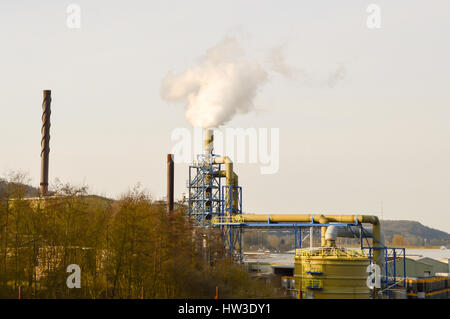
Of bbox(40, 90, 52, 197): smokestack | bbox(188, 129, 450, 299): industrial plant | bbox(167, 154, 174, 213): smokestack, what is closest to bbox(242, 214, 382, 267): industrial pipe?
bbox(188, 129, 450, 299): industrial plant

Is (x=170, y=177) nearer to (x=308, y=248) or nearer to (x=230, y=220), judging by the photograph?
(x=230, y=220)

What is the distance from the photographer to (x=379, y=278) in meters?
41.9

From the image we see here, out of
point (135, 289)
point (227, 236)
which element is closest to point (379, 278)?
point (227, 236)

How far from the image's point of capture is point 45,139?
55688 mm

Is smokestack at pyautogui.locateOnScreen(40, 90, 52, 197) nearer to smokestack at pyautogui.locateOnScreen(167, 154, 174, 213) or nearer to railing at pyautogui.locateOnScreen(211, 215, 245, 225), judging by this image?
smokestack at pyautogui.locateOnScreen(167, 154, 174, 213)

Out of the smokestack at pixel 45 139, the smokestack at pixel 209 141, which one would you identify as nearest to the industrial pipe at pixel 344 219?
the smokestack at pixel 209 141

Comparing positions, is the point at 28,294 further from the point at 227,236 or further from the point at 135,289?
the point at 227,236

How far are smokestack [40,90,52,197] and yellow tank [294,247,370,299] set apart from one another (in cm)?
2748

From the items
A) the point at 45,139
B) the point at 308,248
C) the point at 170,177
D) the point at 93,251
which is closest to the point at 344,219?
the point at 308,248

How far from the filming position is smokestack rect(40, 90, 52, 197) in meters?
54.9

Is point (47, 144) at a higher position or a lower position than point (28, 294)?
higher

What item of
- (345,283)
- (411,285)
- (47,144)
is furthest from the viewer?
(47,144)

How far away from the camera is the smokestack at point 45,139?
5488 centimetres
